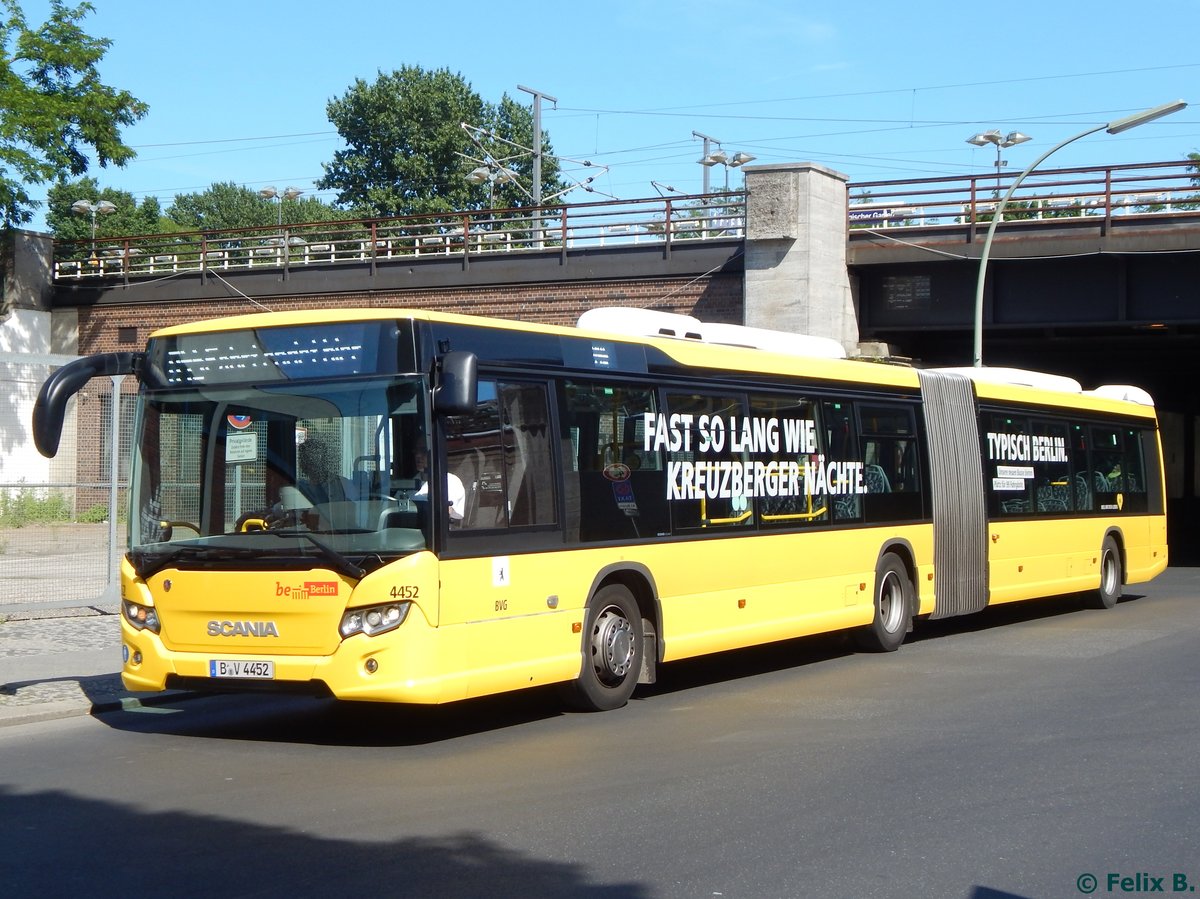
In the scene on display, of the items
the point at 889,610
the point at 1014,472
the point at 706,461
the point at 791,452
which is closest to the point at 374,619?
the point at 706,461

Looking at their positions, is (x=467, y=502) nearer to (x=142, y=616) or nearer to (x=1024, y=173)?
(x=142, y=616)

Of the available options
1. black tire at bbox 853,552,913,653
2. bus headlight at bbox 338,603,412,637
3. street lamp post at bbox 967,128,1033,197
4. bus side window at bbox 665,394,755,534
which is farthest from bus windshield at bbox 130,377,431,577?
street lamp post at bbox 967,128,1033,197

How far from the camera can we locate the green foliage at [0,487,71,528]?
15770mm

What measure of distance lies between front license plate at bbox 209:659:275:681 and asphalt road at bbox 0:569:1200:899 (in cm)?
51

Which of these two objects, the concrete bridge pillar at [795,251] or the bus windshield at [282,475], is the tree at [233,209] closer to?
the concrete bridge pillar at [795,251]

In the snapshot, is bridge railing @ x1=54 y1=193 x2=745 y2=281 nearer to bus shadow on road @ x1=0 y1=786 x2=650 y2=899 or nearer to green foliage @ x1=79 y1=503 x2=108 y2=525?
green foliage @ x1=79 y1=503 x2=108 y2=525

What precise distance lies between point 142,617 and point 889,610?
824 cm

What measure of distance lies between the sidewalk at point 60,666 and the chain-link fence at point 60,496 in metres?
0.26

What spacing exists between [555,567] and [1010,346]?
87.3ft

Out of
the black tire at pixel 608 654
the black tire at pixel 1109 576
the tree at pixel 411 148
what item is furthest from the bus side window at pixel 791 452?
the tree at pixel 411 148

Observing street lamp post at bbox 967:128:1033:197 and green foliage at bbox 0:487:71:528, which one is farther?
street lamp post at bbox 967:128:1033:197

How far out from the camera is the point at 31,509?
16.0 metres

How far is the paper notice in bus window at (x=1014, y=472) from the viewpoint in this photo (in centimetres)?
1753

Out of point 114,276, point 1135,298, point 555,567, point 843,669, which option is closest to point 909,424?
point 843,669
